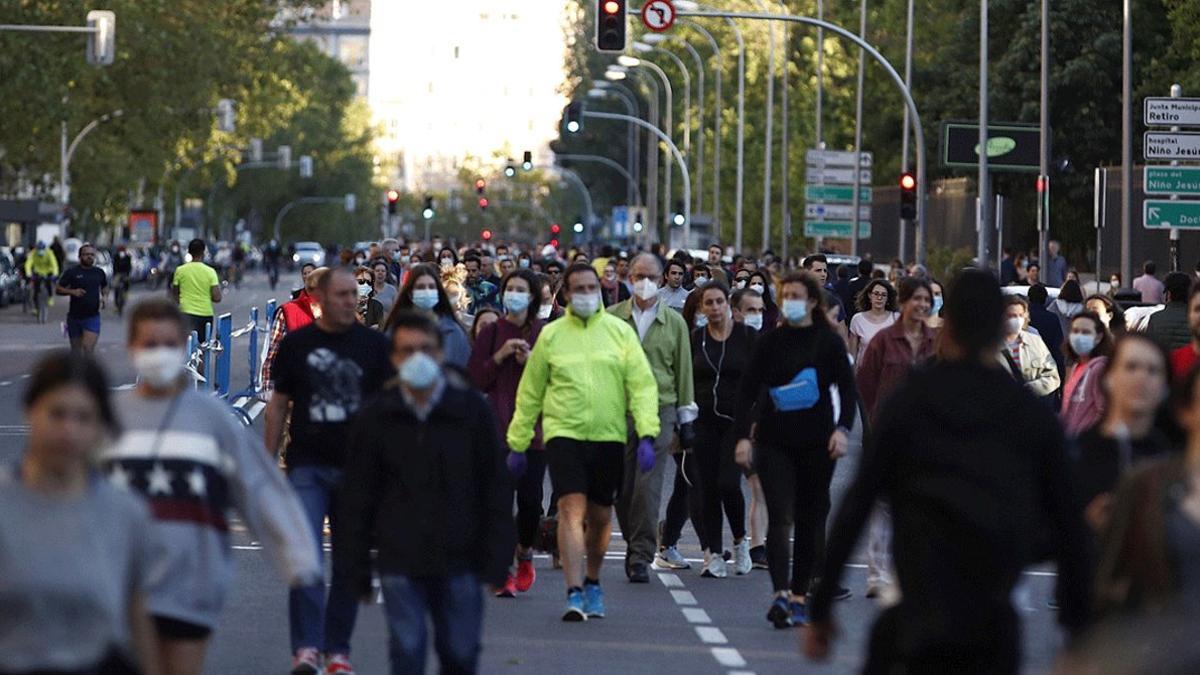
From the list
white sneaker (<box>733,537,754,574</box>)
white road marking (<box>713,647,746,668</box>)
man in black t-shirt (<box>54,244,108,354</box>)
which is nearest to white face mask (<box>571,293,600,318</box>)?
white road marking (<box>713,647,746,668</box>)

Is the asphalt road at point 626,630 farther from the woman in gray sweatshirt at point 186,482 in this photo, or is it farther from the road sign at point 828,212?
the road sign at point 828,212

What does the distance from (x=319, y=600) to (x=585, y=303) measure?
243 cm

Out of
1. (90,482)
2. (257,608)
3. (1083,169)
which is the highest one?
(1083,169)

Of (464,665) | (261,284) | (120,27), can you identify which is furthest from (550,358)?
(261,284)

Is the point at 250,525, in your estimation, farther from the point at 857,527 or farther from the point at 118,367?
the point at 118,367

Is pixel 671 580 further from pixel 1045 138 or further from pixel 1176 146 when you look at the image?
pixel 1045 138

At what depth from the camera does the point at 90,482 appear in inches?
250

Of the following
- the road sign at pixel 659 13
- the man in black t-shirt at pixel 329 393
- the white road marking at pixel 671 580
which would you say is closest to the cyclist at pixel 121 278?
the road sign at pixel 659 13

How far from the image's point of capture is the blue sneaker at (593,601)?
13.4m

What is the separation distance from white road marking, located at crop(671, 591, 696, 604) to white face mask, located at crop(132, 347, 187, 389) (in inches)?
258

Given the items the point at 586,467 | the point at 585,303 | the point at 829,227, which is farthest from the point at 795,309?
the point at 829,227

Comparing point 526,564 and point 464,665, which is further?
point 526,564

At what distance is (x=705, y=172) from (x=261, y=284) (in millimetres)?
21226

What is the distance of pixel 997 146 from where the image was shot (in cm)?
4169
